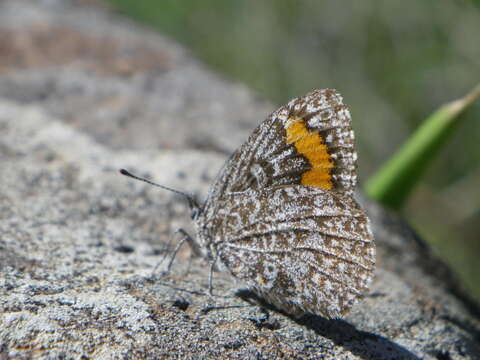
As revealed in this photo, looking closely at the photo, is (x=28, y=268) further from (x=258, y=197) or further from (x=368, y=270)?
(x=368, y=270)

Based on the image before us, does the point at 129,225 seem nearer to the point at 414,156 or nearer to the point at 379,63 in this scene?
the point at 414,156

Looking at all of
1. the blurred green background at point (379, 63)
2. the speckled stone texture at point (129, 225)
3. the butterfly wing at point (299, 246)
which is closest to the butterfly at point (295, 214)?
the butterfly wing at point (299, 246)

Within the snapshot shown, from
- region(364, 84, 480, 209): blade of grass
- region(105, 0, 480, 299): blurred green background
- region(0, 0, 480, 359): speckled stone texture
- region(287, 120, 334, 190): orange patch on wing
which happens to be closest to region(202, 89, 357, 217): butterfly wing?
region(287, 120, 334, 190): orange patch on wing

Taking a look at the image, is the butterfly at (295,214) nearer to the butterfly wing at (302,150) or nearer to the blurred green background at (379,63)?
the butterfly wing at (302,150)

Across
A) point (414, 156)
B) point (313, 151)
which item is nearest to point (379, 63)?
point (414, 156)

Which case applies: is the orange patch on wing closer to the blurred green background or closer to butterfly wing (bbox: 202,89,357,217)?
butterfly wing (bbox: 202,89,357,217)

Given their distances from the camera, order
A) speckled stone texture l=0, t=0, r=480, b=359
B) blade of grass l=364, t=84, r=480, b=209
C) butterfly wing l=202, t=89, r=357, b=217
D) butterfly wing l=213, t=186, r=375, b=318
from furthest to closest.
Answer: blade of grass l=364, t=84, r=480, b=209
butterfly wing l=202, t=89, r=357, b=217
butterfly wing l=213, t=186, r=375, b=318
speckled stone texture l=0, t=0, r=480, b=359
